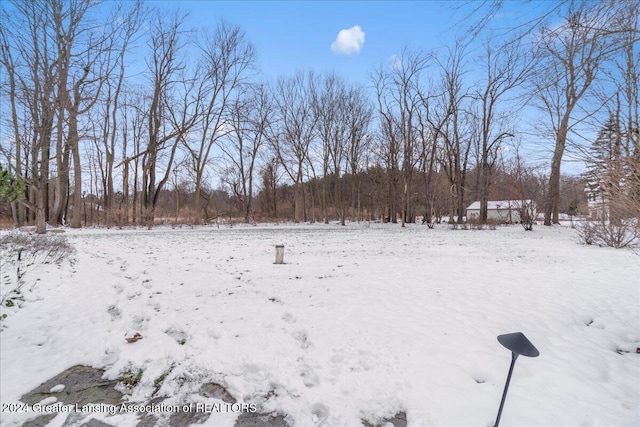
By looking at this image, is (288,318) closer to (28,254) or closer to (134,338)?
(134,338)

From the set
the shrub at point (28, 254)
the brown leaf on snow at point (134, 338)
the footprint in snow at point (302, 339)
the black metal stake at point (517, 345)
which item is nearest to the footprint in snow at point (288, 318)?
the footprint in snow at point (302, 339)

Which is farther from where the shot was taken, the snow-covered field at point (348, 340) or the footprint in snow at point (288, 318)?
the footprint in snow at point (288, 318)

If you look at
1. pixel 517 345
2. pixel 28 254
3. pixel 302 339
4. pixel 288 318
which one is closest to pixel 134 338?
pixel 288 318

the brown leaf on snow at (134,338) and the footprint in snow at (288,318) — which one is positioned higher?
the footprint in snow at (288,318)

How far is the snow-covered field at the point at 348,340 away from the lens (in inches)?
→ 90.4

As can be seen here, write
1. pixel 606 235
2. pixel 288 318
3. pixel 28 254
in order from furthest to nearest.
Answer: pixel 606 235, pixel 28 254, pixel 288 318

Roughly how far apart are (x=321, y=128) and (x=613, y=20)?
82.0ft

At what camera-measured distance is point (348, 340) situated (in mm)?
3139

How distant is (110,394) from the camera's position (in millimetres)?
2443

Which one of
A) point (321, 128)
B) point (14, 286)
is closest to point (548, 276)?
point (14, 286)

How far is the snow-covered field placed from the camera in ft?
7.54

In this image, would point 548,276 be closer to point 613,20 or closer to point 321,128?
point 613,20

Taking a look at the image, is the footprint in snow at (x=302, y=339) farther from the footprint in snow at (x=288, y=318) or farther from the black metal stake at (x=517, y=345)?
the black metal stake at (x=517, y=345)

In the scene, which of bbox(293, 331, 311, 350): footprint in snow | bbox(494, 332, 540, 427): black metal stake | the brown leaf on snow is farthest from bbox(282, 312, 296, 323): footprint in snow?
bbox(494, 332, 540, 427): black metal stake
